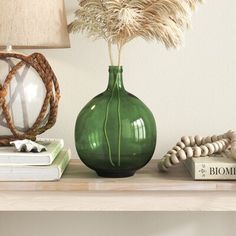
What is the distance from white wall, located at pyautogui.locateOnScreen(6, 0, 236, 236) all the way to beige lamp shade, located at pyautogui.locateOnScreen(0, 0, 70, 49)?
250 mm

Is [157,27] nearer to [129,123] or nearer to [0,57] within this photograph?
[129,123]

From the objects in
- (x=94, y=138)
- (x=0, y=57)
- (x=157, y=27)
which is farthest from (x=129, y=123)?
(x=0, y=57)

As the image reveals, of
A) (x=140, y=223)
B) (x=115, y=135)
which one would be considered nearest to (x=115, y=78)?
(x=115, y=135)

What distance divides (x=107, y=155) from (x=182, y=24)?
31 centimetres

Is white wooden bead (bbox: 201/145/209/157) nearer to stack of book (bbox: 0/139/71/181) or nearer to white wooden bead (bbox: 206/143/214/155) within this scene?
white wooden bead (bbox: 206/143/214/155)

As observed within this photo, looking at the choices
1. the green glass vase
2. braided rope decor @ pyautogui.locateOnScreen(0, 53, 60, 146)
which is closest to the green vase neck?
the green glass vase

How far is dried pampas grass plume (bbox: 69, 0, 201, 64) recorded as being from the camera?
1.18 meters

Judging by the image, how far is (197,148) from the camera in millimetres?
1235

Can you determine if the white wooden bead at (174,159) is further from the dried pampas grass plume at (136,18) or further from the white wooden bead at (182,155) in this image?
the dried pampas grass plume at (136,18)

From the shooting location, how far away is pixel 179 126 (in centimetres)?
149

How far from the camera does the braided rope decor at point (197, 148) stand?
4.02ft

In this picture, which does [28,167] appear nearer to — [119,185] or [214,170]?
[119,185]

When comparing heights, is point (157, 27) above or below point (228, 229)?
above

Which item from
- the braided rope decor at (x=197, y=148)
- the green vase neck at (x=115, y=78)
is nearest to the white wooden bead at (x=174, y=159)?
the braided rope decor at (x=197, y=148)
